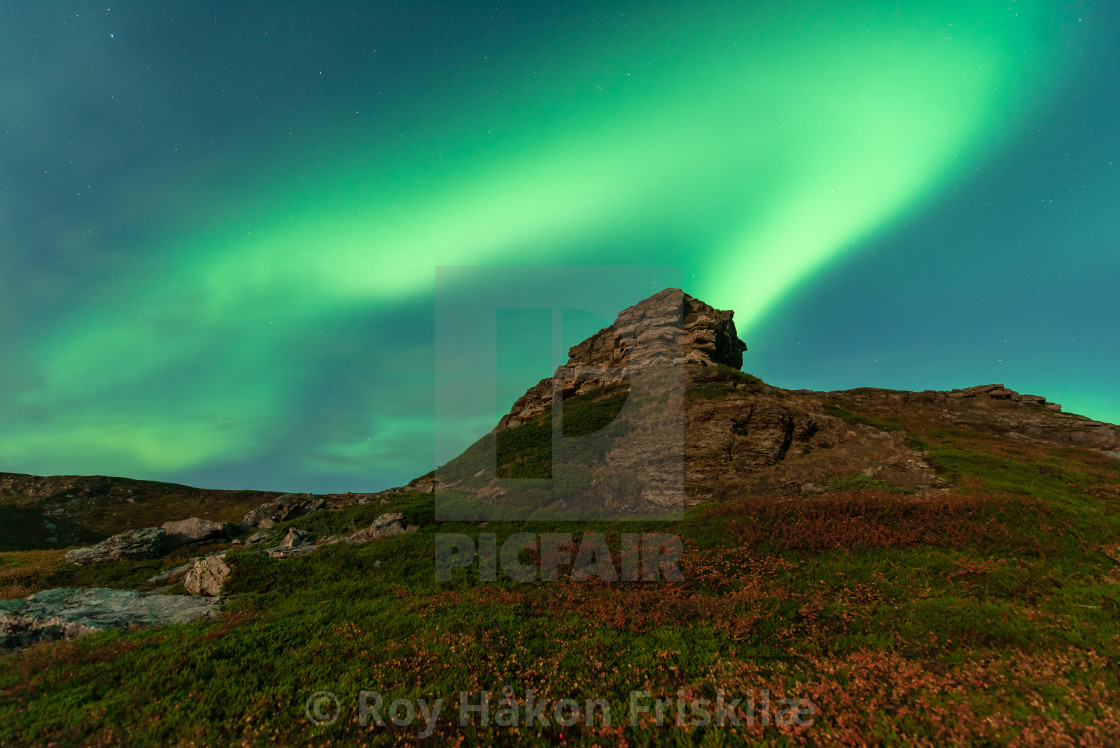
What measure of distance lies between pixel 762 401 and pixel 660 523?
21.4 meters

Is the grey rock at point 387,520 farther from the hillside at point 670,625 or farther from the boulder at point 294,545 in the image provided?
the boulder at point 294,545

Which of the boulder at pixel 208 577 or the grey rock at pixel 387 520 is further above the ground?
the grey rock at pixel 387 520

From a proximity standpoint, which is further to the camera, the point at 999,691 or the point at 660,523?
the point at 660,523

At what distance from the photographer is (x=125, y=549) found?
26.5m

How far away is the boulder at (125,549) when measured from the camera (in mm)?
25078

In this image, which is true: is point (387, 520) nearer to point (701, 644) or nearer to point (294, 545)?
point (294, 545)

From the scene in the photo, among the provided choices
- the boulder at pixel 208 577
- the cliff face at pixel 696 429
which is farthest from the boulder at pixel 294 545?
the cliff face at pixel 696 429

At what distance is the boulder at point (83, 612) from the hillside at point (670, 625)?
1056mm

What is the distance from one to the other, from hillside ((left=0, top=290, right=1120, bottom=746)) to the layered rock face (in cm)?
2801

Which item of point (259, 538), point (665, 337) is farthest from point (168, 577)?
point (665, 337)

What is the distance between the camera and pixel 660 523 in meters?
23.4

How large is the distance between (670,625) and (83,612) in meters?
19.5

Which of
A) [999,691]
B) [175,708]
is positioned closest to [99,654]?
[175,708]

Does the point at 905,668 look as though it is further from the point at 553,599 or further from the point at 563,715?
the point at 553,599
